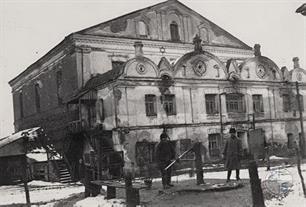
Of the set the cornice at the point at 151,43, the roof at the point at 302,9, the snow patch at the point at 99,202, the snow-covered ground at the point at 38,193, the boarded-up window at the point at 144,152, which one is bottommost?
the snow-covered ground at the point at 38,193

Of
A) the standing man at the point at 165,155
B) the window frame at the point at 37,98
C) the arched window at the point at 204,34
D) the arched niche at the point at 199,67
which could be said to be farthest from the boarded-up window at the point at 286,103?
the window frame at the point at 37,98

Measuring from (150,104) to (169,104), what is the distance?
1.23 meters

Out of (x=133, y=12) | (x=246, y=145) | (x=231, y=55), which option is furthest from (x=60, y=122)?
(x=231, y=55)

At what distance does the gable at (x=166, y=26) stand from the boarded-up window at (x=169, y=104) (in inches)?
266

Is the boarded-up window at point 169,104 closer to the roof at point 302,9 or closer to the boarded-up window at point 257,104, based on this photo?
the boarded-up window at point 257,104

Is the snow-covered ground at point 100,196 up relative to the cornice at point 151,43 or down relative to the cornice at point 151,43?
down

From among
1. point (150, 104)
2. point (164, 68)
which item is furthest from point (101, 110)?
point (164, 68)

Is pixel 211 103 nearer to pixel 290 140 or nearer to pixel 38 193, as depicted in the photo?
pixel 290 140

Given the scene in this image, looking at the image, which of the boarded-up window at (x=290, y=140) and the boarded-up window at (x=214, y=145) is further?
the boarded-up window at (x=290, y=140)

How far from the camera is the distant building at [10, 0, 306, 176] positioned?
74.9 ft

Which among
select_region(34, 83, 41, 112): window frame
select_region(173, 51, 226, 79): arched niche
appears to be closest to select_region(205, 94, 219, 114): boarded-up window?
select_region(173, 51, 226, 79): arched niche

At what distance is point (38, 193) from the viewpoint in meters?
19.2

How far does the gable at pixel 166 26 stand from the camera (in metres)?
28.3

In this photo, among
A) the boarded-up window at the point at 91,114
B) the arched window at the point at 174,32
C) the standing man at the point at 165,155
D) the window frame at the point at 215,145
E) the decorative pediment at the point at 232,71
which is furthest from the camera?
the arched window at the point at 174,32
